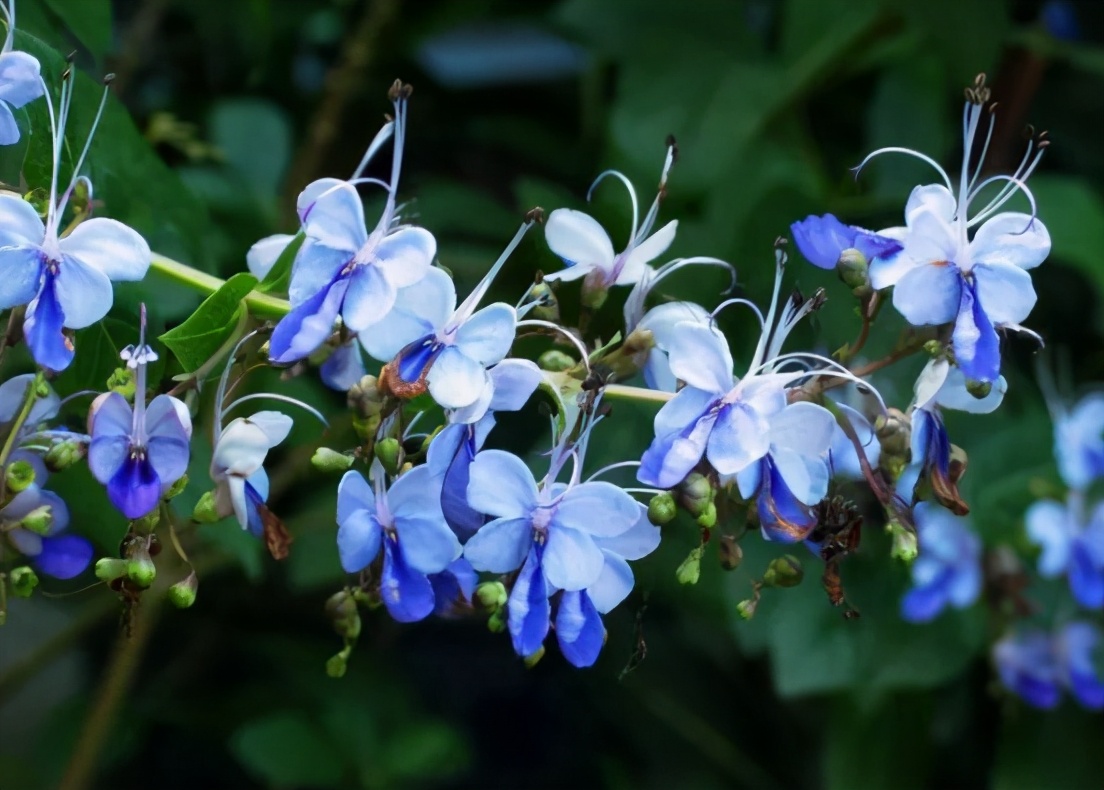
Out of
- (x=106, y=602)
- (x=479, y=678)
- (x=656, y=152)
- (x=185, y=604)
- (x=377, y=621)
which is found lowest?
(x=479, y=678)

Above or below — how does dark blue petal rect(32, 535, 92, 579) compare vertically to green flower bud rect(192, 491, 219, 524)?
below

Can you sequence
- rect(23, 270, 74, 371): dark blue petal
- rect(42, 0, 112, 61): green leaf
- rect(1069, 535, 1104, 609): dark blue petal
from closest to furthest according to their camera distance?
rect(23, 270, 74, 371): dark blue petal
rect(42, 0, 112, 61): green leaf
rect(1069, 535, 1104, 609): dark blue petal

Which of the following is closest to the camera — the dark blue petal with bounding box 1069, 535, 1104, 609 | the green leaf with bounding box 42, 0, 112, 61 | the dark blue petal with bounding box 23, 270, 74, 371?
the dark blue petal with bounding box 23, 270, 74, 371

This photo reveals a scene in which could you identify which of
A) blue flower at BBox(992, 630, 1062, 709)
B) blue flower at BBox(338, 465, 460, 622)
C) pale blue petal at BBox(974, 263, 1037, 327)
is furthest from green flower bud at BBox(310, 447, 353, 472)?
blue flower at BBox(992, 630, 1062, 709)

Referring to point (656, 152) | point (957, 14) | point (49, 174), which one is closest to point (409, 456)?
point (49, 174)

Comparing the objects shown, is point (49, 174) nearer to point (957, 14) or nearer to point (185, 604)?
point (185, 604)

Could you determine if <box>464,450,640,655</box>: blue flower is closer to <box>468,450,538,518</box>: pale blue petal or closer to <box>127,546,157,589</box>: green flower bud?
<box>468,450,538,518</box>: pale blue petal
